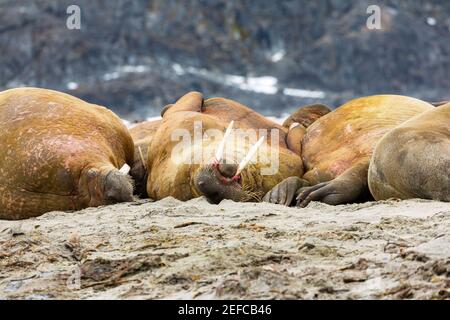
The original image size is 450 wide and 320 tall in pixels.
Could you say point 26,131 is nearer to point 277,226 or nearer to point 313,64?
point 277,226

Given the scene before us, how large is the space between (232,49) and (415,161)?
7535 centimetres

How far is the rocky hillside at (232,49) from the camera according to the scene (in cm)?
7181

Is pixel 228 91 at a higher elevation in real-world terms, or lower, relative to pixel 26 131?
lower

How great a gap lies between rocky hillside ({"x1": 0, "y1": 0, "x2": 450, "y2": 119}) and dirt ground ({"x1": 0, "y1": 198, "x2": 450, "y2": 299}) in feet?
200

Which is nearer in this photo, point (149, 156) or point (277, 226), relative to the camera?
point (277, 226)

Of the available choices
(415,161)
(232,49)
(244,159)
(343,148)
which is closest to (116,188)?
(244,159)

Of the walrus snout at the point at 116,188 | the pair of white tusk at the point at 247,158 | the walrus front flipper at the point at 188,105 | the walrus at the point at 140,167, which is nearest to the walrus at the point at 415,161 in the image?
the pair of white tusk at the point at 247,158

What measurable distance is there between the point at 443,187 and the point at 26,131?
317cm

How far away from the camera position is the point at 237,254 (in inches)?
177

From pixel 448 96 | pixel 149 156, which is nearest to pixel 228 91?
pixel 448 96

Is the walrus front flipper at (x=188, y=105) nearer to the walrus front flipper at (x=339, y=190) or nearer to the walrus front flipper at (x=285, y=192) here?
the walrus front flipper at (x=285, y=192)

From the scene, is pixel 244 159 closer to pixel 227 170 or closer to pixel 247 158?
pixel 247 158

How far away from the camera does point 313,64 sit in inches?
3110
